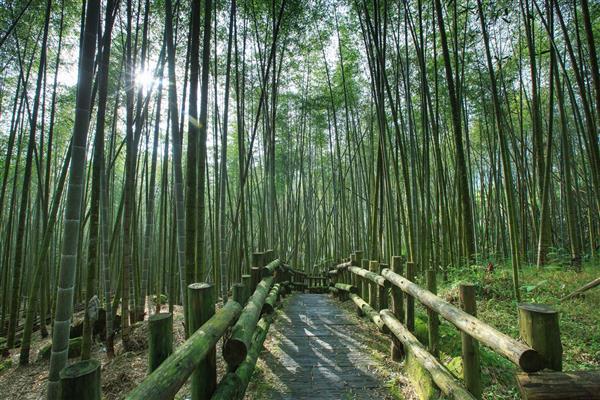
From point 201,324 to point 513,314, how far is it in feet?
9.49

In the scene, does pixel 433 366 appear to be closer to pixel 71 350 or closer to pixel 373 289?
pixel 373 289

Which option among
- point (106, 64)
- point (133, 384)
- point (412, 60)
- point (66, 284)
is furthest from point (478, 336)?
point (412, 60)

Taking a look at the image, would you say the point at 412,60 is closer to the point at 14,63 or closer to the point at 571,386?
the point at 571,386

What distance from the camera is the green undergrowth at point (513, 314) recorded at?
2008 mm

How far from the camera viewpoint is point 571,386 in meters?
1.00

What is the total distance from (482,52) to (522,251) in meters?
3.40

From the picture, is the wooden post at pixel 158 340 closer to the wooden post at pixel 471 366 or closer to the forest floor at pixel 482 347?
the forest floor at pixel 482 347

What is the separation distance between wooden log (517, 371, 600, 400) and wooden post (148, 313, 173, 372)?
1.28m

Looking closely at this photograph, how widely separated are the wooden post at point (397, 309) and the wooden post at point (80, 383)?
2117 millimetres

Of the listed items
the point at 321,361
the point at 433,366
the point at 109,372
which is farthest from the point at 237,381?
the point at 109,372

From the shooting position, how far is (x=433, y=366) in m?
1.66

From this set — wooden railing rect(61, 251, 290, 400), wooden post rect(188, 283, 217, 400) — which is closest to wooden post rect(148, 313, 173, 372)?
wooden railing rect(61, 251, 290, 400)

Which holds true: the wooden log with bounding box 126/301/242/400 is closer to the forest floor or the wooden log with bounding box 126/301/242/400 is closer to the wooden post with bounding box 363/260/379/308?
Result: the forest floor

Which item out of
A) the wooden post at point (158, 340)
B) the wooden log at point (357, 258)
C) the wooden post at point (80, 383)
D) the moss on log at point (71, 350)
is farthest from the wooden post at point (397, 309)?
the moss on log at point (71, 350)
